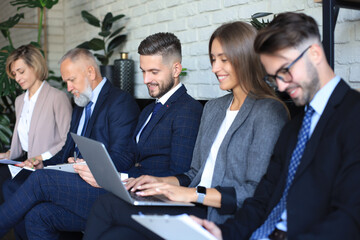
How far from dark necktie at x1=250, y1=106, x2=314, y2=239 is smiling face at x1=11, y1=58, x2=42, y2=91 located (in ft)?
7.97

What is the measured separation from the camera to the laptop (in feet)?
5.36

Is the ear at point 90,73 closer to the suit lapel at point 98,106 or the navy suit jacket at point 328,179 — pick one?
the suit lapel at point 98,106

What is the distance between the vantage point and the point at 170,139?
2.26 metres

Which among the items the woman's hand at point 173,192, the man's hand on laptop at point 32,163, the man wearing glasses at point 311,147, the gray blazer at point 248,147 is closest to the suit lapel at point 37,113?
the man's hand on laptop at point 32,163

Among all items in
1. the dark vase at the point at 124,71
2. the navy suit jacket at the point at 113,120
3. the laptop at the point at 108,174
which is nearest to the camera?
the laptop at the point at 108,174

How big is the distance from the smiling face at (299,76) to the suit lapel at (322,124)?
6 centimetres

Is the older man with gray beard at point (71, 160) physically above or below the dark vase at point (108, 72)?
below

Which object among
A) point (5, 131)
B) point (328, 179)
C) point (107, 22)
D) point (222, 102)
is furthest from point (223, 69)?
point (5, 131)

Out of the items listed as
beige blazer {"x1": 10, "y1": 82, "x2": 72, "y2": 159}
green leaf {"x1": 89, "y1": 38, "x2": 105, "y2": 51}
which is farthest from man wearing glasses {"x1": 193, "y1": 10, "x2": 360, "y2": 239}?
green leaf {"x1": 89, "y1": 38, "x2": 105, "y2": 51}

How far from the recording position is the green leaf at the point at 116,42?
382cm

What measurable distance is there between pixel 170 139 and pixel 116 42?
71.3 inches

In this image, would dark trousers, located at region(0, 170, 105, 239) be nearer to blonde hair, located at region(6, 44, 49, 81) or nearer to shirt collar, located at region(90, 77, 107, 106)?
shirt collar, located at region(90, 77, 107, 106)

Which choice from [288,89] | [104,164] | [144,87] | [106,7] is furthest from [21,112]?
[288,89]

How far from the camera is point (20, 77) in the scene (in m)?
3.39
